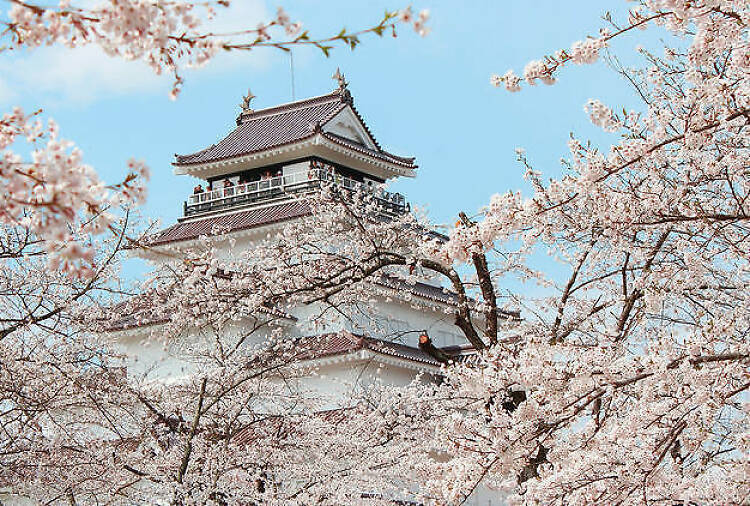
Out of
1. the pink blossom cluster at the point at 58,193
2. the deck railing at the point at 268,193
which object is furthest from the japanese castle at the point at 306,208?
the pink blossom cluster at the point at 58,193

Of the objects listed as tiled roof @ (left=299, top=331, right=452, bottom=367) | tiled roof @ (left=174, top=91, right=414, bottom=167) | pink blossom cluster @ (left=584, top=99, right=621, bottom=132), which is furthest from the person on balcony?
pink blossom cluster @ (left=584, top=99, right=621, bottom=132)

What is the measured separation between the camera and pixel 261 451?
13.1m

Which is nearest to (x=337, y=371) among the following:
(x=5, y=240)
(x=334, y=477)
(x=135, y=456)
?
(x=334, y=477)

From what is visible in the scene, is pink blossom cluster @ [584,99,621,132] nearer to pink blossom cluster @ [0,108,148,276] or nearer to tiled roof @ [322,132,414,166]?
pink blossom cluster @ [0,108,148,276]

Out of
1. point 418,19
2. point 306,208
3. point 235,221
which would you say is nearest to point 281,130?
point 235,221

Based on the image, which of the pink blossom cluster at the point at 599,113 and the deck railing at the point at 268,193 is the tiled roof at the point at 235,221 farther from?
the pink blossom cluster at the point at 599,113

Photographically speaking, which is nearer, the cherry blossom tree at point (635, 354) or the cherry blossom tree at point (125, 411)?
the cherry blossom tree at point (635, 354)

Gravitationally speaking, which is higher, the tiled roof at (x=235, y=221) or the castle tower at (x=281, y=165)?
the castle tower at (x=281, y=165)

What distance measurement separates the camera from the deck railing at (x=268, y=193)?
2408cm

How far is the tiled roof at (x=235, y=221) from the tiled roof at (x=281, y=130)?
2.09 m

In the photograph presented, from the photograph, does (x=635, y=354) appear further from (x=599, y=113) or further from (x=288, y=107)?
(x=288, y=107)

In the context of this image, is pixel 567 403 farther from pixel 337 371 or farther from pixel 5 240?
pixel 337 371

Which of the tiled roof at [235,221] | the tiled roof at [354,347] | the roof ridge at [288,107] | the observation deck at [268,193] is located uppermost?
the roof ridge at [288,107]

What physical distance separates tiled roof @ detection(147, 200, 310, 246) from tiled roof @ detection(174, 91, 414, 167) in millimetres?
2093
